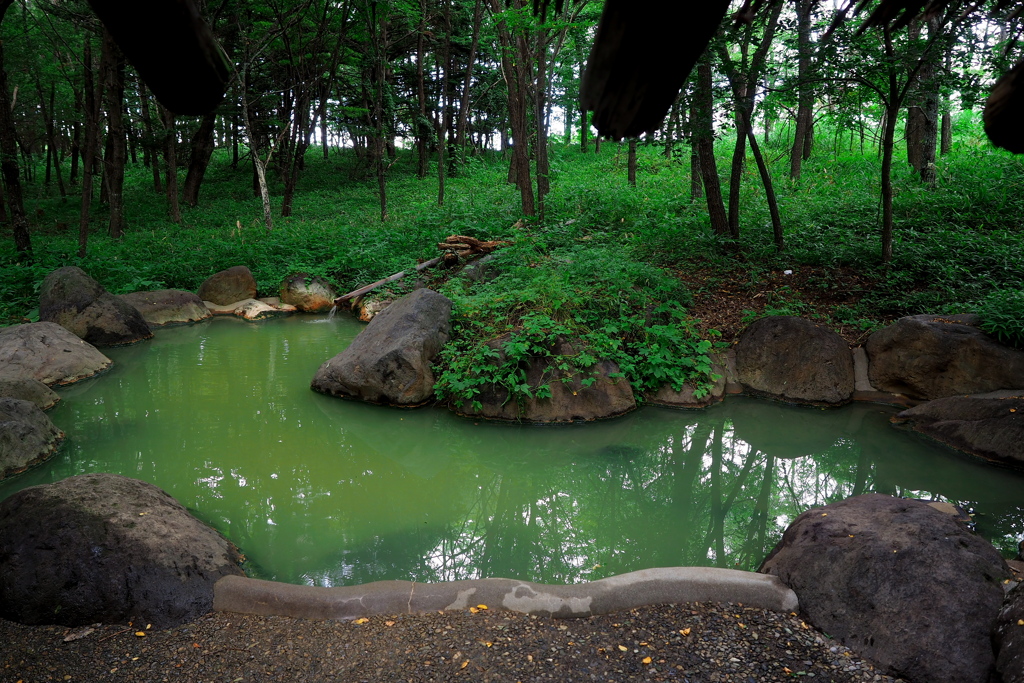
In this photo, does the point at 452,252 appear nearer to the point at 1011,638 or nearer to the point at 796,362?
the point at 796,362

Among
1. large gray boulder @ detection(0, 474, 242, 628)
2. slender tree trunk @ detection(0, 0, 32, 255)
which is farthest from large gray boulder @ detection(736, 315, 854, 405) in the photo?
slender tree trunk @ detection(0, 0, 32, 255)

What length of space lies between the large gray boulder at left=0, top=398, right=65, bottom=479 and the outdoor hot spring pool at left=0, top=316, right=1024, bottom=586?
136mm

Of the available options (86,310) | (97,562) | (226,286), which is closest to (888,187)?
(97,562)

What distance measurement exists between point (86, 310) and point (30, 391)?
10.7ft

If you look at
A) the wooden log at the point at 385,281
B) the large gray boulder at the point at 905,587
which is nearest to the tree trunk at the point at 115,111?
the wooden log at the point at 385,281

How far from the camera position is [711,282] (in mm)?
9930

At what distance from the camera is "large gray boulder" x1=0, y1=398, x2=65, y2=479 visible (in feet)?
19.5

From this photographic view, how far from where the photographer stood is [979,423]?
21.5 feet

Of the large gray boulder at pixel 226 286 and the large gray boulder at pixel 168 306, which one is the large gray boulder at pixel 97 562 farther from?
the large gray boulder at pixel 226 286

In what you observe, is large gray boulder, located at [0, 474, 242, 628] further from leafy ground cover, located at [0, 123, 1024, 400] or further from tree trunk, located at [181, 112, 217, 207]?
tree trunk, located at [181, 112, 217, 207]

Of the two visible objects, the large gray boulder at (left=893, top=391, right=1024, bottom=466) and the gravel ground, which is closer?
the gravel ground

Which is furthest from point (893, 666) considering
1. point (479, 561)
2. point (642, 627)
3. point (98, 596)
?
point (98, 596)

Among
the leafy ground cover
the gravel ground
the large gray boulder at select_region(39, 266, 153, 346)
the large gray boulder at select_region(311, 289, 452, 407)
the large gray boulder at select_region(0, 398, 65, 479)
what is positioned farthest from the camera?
the large gray boulder at select_region(39, 266, 153, 346)

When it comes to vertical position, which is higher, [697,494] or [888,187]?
[888,187]
